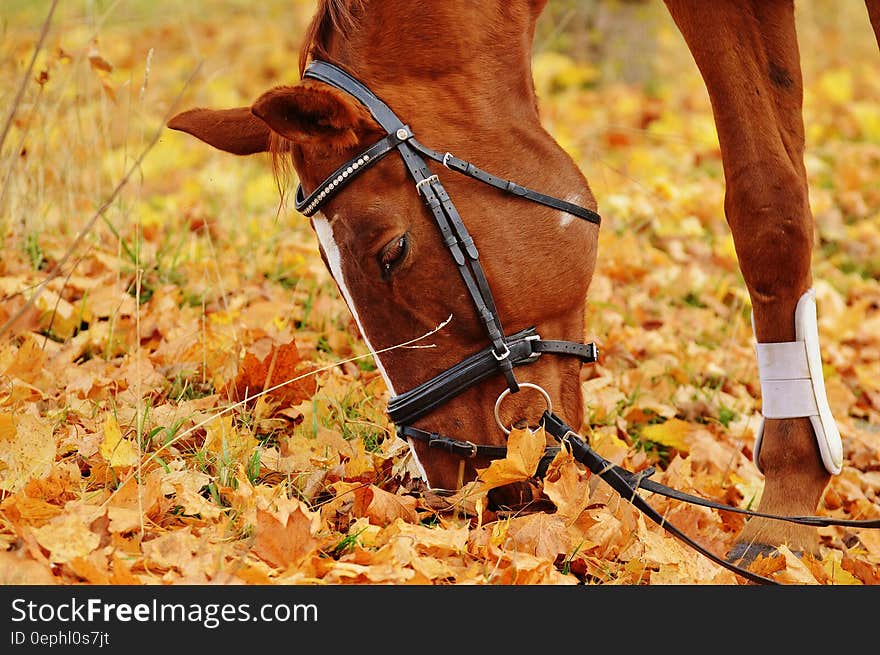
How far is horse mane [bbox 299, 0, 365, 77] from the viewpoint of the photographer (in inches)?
107

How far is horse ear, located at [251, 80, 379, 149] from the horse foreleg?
116 centimetres

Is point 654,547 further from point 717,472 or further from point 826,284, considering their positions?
point 826,284

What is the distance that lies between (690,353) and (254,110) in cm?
270

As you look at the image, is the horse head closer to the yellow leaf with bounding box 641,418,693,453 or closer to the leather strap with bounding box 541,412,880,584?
the leather strap with bounding box 541,412,880,584

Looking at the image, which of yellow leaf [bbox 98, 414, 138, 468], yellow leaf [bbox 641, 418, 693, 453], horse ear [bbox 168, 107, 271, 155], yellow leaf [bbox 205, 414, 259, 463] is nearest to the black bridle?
horse ear [bbox 168, 107, 271, 155]

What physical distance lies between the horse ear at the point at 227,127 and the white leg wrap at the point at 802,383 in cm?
165

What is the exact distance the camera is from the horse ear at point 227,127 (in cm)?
281

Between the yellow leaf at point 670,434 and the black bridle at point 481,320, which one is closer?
the black bridle at point 481,320

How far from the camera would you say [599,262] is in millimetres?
5406

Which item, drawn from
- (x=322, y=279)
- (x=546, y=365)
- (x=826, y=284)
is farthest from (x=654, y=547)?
(x=826, y=284)

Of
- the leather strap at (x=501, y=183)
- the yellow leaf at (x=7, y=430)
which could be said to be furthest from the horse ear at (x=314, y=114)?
the yellow leaf at (x=7, y=430)

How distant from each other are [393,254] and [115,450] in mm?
883

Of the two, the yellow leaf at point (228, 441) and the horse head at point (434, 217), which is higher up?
the horse head at point (434, 217)

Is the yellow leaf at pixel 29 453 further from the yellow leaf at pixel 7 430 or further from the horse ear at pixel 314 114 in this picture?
the horse ear at pixel 314 114
